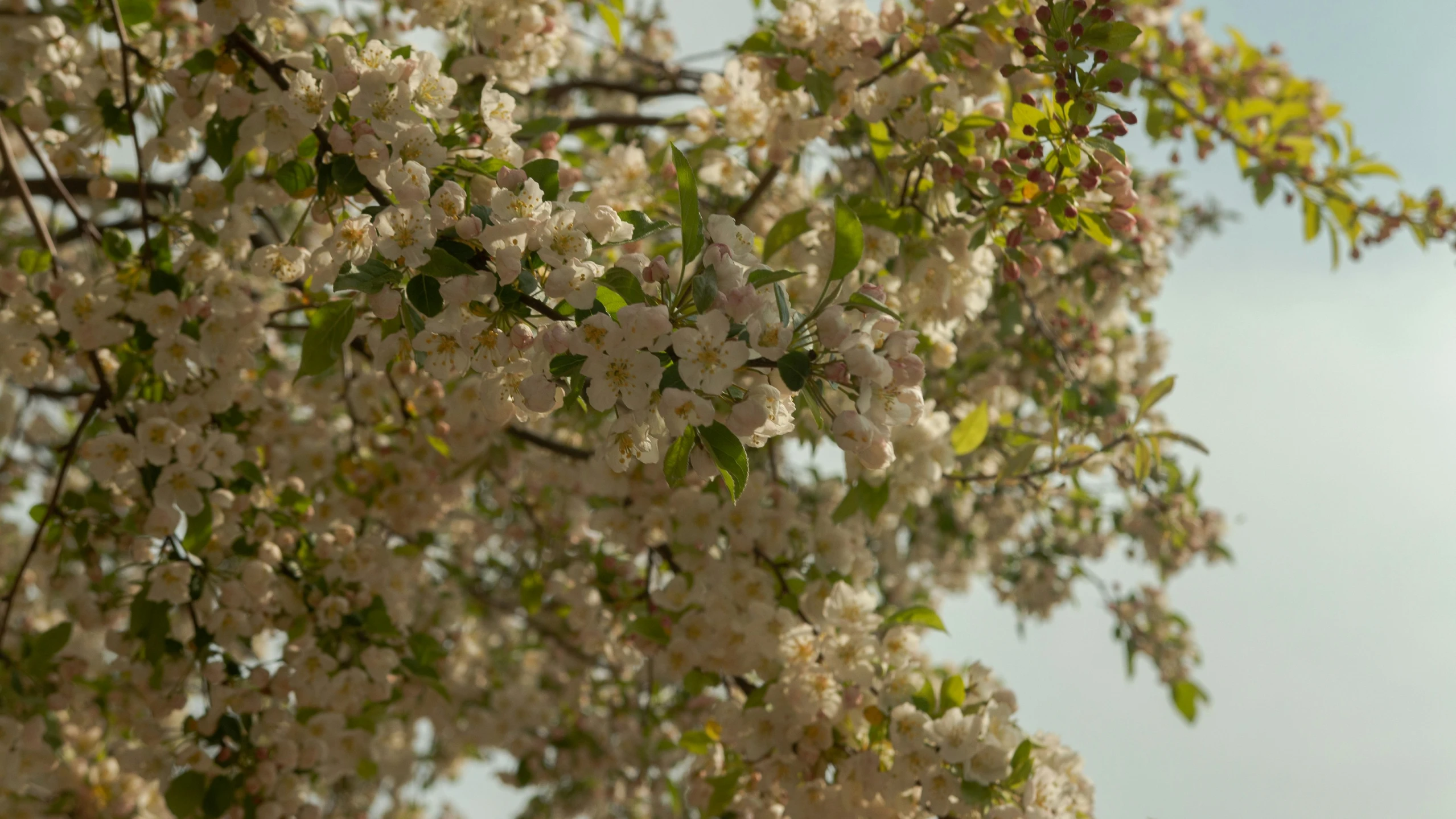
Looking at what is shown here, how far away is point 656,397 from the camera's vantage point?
121cm

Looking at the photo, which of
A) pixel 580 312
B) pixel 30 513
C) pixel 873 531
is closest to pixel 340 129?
pixel 580 312

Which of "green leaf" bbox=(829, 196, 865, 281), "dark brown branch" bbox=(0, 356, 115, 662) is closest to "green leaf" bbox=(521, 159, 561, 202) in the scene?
"green leaf" bbox=(829, 196, 865, 281)

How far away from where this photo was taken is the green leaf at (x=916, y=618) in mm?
2135

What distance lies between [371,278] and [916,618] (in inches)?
53.3

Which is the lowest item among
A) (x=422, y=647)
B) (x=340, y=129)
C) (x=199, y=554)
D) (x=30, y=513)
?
(x=30, y=513)

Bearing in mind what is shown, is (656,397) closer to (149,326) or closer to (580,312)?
(580,312)

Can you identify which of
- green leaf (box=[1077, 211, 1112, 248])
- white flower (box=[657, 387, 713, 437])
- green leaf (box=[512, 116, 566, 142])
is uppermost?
green leaf (box=[1077, 211, 1112, 248])

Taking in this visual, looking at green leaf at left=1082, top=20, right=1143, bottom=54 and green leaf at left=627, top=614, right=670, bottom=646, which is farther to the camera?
green leaf at left=627, top=614, right=670, bottom=646

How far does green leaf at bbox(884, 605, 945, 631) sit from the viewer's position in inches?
84.0

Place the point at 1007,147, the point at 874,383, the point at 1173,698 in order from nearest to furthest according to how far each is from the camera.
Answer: the point at 874,383 < the point at 1007,147 < the point at 1173,698

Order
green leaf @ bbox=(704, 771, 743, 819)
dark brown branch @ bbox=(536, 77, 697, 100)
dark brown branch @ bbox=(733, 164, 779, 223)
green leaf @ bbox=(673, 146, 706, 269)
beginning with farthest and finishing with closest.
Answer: dark brown branch @ bbox=(536, 77, 697, 100) < dark brown branch @ bbox=(733, 164, 779, 223) < green leaf @ bbox=(704, 771, 743, 819) < green leaf @ bbox=(673, 146, 706, 269)

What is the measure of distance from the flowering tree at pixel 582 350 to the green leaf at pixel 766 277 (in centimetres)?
3

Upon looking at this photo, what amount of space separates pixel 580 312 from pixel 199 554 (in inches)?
58.6

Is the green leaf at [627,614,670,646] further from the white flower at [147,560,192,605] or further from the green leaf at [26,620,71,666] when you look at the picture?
the green leaf at [26,620,71,666]
